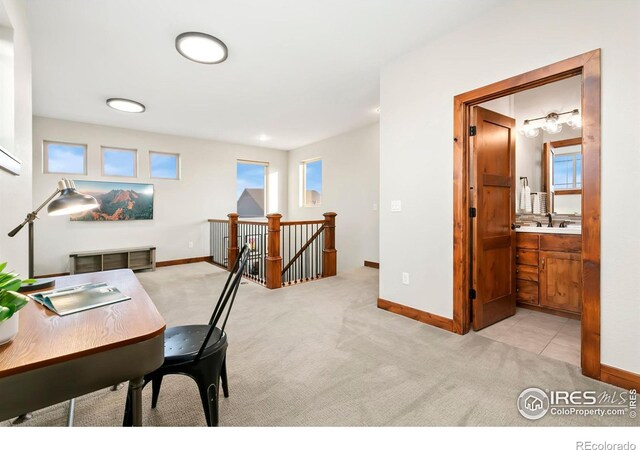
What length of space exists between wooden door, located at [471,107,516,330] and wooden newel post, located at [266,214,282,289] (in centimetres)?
248

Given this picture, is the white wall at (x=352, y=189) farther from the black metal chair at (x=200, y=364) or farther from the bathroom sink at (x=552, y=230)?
the black metal chair at (x=200, y=364)

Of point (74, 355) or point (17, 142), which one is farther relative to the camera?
point (17, 142)

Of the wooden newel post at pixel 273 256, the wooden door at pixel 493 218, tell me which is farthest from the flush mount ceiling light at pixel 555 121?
the wooden newel post at pixel 273 256

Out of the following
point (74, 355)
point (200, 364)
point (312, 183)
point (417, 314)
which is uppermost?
point (312, 183)

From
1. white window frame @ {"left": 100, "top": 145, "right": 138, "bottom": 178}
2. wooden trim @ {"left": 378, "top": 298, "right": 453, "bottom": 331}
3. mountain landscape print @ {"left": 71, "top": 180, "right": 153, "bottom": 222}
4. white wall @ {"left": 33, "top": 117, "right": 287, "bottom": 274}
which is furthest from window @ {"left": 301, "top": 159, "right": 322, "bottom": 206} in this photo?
wooden trim @ {"left": 378, "top": 298, "right": 453, "bottom": 331}

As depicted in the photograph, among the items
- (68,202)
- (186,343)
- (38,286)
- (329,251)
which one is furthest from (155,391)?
(329,251)

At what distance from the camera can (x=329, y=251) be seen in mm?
4824

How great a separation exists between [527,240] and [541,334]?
3.39 feet

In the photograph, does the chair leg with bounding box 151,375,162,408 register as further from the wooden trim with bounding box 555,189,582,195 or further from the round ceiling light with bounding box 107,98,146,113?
the wooden trim with bounding box 555,189,582,195

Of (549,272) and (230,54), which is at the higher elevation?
(230,54)

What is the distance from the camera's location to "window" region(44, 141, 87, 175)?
15.7ft

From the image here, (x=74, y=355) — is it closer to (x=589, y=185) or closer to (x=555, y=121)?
(x=589, y=185)

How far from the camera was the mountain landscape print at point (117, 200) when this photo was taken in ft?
16.5

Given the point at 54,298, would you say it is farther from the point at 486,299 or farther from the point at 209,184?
the point at 209,184
